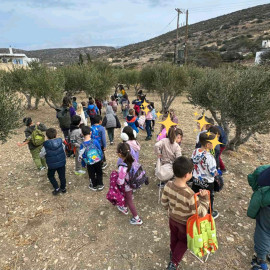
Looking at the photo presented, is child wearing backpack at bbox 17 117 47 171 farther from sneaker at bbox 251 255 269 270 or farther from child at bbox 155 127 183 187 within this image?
sneaker at bbox 251 255 269 270

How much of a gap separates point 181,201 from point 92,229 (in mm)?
2372

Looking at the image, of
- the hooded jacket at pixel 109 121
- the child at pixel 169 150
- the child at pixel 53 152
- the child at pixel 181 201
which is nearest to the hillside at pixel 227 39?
the hooded jacket at pixel 109 121


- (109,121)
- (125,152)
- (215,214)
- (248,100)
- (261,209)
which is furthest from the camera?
(109,121)

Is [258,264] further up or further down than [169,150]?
further down

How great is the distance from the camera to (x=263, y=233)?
2.70m

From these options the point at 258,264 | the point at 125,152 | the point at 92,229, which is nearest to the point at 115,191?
the point at 125,152

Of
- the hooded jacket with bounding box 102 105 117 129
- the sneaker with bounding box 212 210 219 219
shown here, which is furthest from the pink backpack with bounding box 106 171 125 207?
the hooded jacket with bounding box 102 105 117 129

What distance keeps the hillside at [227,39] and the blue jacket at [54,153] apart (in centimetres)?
4032

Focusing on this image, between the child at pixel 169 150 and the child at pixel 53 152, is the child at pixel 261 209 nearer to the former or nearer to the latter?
the child at pixel 169 150

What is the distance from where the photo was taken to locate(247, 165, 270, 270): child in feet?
7.88

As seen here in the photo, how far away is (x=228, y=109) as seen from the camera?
602 centimetres

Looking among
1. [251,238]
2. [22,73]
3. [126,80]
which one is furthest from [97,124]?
[126,80]

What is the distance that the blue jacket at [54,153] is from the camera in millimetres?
4285

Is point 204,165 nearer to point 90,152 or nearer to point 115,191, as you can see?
point 115,191
